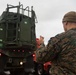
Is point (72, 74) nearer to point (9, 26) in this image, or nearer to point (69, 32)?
point (69, 32)

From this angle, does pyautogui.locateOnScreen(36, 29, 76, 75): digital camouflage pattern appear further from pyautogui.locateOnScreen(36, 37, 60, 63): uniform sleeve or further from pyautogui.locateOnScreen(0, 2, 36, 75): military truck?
pyautogui.locateOnScreen(0, 2, 36, 75): military truck

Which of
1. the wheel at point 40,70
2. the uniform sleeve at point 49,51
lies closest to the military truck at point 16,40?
the wheel at point 40,70

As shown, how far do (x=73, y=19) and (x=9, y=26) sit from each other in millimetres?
10231

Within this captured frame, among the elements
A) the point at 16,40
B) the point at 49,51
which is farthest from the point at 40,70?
the point at 49,51

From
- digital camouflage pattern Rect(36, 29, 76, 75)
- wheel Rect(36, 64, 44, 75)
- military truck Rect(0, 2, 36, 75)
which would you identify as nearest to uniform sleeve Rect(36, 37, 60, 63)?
digital camouflage pattern Rect(36, 29, 76, 75)

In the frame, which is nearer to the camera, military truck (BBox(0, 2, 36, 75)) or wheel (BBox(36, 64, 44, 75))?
military truck (BBox(0, 2, 36, 75))

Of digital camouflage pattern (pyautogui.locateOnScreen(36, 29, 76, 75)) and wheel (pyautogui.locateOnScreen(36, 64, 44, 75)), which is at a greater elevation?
digital camouflage pattern (pyautogui.locateOnScreen(36, 29, 76, 75))

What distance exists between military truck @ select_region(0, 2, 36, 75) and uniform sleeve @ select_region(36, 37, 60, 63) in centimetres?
973

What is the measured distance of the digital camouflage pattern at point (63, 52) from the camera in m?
3.04

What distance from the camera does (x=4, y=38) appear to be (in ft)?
42.9

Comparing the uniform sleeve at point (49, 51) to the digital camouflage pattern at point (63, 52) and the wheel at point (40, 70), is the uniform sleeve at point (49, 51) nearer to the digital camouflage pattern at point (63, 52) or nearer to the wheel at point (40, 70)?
the digital camouflage pattern at point (63, 52)

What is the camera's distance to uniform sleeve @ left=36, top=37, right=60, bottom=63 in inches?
120

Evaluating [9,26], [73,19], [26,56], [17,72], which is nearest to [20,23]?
[9,26]

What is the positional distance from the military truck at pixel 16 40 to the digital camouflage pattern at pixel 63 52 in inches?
386
